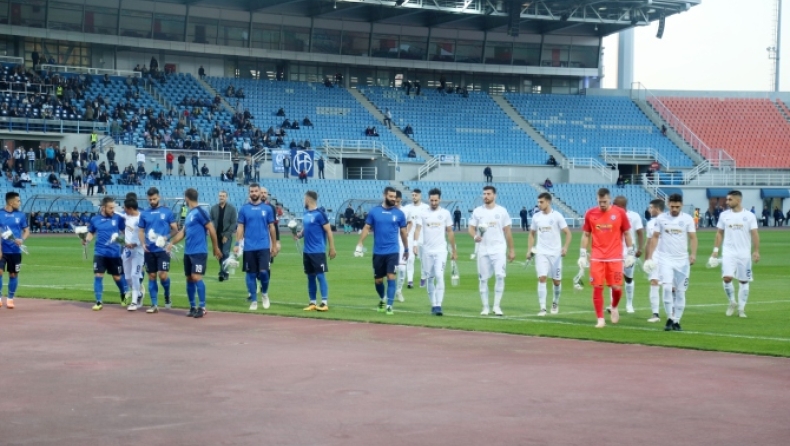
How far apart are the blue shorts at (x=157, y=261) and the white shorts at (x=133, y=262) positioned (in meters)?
0.54

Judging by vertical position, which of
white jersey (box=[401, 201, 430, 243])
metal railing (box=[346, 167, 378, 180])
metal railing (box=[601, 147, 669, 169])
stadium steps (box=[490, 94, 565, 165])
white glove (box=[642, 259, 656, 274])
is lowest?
white glove (box=[642, 259, 656, 274])

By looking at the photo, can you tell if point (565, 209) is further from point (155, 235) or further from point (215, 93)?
point (155, 235)

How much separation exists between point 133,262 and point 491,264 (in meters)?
6.48

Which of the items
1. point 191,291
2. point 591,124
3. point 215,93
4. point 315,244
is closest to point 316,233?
point 315,244

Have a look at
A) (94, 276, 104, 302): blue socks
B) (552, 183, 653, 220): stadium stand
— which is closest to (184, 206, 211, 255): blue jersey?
(94, 276, 104, 302): blue socks

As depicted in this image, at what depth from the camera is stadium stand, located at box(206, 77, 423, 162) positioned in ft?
→ 233

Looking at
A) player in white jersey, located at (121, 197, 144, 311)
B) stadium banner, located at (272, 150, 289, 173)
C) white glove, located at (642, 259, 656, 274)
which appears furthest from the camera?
stadium banner, located at (272, 150, 289, 173)

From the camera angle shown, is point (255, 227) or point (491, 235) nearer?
point (491, 235)

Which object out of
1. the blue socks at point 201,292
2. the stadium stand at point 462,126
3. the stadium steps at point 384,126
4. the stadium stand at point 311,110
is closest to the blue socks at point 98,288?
the blue socks at point 201,292

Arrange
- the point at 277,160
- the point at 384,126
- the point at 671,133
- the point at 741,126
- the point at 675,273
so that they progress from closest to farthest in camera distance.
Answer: the point at 675,273, the point at 277,160, the point at 384,126, the point at 671,133, the point at 741,126

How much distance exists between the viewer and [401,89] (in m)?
81.0

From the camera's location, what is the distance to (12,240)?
20672 mm

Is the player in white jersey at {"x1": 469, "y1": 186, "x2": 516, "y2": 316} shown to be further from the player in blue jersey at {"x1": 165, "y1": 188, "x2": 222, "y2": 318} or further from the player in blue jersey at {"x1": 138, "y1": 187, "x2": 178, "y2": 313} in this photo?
the player in blue jersey at {"x1": 138, "y1": 187, "x2": 178, "y2": 313}

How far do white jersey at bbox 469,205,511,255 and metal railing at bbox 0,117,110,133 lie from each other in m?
44.0
